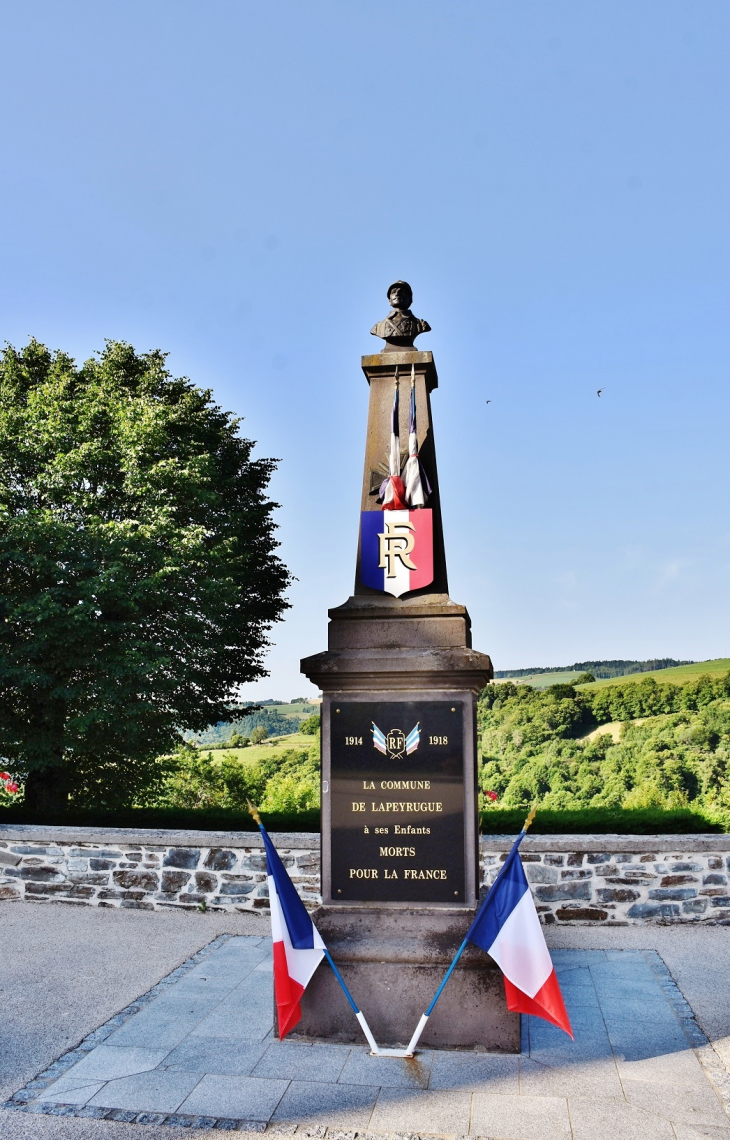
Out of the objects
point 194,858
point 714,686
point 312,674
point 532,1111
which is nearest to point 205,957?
point 194,858

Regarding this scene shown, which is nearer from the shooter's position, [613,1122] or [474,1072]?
[613,1122]

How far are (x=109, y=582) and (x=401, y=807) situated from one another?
910 centimetres

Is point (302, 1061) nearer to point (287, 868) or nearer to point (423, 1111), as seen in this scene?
point (423, 1111)

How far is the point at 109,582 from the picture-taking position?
1381 cm

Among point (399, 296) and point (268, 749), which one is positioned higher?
point (399, 296)

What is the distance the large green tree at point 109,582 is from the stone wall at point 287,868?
3.51 meters

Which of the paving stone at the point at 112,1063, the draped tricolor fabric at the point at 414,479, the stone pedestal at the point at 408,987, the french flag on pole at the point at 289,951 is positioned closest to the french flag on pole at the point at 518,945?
the stone pedestal at the point at 408,987

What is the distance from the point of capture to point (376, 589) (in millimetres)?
6645

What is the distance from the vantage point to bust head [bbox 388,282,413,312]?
715 cm

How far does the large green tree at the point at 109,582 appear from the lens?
1436 centimetres

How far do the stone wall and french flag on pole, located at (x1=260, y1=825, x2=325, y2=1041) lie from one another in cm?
455

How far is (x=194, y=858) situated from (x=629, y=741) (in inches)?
739

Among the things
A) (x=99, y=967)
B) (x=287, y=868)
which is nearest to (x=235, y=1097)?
(x=99, y=967)

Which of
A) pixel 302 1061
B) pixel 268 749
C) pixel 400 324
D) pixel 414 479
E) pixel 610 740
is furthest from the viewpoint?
pixel 610 740
